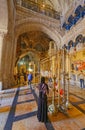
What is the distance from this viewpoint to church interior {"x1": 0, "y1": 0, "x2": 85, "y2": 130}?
150 inches

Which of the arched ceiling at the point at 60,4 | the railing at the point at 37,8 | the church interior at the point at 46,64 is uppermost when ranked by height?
the arched ceiling at the point at 60,4

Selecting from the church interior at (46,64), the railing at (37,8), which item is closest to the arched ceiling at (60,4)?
the church interior at (46,64)

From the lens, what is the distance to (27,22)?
12.3 m

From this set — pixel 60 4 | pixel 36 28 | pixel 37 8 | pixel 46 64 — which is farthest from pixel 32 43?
pixel 46 64

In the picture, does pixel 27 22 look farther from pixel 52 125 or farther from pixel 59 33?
pixel 52 125

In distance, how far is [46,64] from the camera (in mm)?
7145

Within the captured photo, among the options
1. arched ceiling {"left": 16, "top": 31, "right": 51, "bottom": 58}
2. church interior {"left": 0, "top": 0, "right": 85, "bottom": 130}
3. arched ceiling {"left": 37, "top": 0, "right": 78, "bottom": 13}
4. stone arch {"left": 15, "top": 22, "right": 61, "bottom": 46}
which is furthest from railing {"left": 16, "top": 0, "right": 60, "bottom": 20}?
arched ceiling {"left": 16, "top": 31, "right": 51, "bottom": 58}

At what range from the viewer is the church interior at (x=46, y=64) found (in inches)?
150

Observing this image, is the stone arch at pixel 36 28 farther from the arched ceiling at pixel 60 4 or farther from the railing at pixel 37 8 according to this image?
the arched ceiling at pixel 60 4

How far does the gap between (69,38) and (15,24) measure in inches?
245

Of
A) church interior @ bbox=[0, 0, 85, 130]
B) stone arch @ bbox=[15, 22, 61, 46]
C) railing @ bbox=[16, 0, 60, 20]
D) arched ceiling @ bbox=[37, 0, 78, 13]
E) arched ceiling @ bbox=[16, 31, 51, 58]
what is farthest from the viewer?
arched ceiling @ bbox=[16, 31, 51, 58]

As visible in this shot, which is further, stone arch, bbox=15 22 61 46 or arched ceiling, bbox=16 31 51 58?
arched ceiling, bbox=16 31 51 58

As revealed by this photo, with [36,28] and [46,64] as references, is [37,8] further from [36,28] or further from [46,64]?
[46,64]

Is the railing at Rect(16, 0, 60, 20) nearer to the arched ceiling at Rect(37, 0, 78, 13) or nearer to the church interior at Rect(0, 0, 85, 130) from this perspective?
the church interior at Rect(0, 0, 85, 130)
